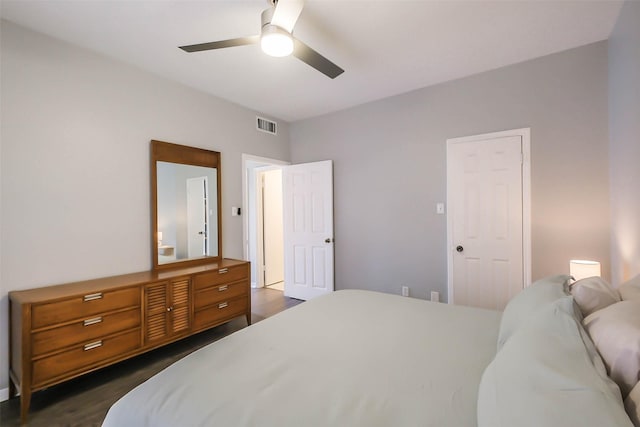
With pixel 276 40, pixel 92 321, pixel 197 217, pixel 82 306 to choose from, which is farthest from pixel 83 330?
pixel 276 40

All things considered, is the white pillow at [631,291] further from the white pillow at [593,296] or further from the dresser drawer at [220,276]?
the dresser drawer at [220,276]

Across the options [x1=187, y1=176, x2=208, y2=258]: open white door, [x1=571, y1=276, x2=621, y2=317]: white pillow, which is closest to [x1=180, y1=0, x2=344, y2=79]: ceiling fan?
[x1=187, y1=176, x2=208, y2=258]: open white door

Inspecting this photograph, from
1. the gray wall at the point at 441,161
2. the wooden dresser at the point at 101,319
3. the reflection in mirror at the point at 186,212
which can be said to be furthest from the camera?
the reflection in mirror at the point at 186,212

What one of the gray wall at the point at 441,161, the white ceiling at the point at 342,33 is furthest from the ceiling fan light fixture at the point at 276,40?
the gray wall at the point at 441,161

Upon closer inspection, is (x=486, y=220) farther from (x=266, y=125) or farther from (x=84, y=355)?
(x=84, y=355)

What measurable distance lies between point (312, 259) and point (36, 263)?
2.91 metres

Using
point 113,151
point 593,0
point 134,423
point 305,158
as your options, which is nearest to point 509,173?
point 593,0

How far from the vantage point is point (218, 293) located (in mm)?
2959

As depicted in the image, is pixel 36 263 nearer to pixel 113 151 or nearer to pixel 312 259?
pixel 113 151

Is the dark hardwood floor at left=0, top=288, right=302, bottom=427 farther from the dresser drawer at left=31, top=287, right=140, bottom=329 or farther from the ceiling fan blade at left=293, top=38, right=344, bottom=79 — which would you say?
the ceiling fan blade at left=293, top=38, right=344, bottom=79

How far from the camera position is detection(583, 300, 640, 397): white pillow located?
2.39 feet

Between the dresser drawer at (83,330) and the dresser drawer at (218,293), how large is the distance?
0.55 metres

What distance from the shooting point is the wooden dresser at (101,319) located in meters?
1.86

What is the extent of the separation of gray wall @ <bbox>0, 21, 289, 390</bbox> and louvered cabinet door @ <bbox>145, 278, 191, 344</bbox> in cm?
47
